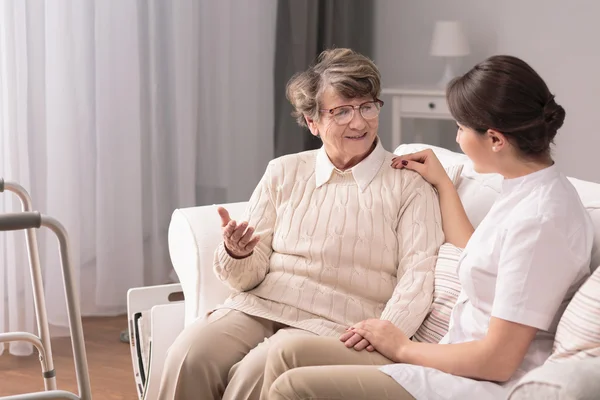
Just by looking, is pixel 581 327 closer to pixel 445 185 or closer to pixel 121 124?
pixel 445 185

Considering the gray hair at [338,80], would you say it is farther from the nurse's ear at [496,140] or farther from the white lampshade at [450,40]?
the white lampshade at [450,40]

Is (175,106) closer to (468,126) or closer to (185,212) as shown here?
(185,212)

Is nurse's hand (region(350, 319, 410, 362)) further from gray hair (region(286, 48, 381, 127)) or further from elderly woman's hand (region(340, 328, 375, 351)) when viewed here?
gray hair (region(286, 48, 381, 127))

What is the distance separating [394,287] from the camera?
2.20m

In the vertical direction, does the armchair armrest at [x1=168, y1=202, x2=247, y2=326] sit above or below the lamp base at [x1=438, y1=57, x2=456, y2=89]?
below

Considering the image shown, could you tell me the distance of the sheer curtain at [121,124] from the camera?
3.33 metres

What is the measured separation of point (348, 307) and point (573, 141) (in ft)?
8.01

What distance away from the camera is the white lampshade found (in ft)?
14.1

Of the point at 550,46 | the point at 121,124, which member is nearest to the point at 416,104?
the point at 550,46

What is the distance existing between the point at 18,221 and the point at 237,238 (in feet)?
2.55

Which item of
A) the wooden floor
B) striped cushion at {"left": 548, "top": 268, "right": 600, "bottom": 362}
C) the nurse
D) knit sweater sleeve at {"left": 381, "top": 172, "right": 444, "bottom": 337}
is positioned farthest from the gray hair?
the wooden floor

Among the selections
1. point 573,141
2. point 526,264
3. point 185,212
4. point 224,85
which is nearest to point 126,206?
point 224,85

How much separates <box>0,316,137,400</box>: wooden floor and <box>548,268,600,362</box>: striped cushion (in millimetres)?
1742

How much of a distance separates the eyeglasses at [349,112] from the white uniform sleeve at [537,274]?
778 mm
